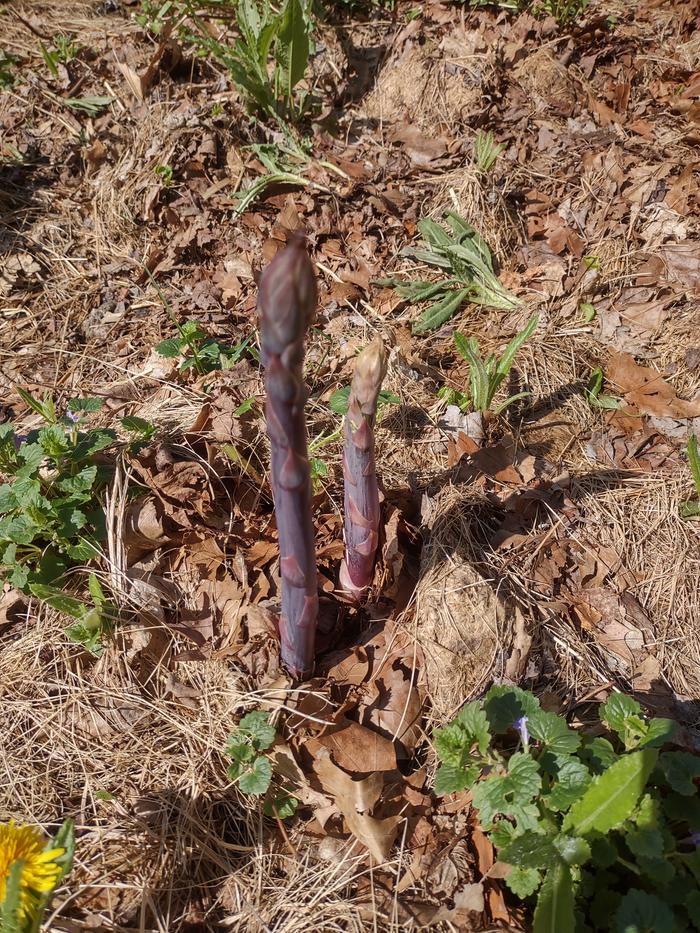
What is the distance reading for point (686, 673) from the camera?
194 centimetres

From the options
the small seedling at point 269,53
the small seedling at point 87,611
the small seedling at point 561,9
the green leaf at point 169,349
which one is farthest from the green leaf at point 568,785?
the small seedling at point 561,9

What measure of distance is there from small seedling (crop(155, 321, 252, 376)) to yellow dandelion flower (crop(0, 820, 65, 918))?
1687mm

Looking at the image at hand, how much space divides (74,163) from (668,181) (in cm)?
313

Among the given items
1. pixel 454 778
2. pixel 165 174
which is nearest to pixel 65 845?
pixel 454 778

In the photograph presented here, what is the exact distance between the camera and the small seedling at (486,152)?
308cm

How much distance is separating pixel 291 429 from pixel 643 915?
127cm

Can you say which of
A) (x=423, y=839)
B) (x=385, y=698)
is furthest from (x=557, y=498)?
(x=423, y=839)

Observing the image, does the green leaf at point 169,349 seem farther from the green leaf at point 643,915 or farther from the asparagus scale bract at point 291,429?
the green leaf at point 643,915

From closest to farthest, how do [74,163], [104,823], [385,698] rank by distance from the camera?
[104,823]
[385,698]
[74,163]

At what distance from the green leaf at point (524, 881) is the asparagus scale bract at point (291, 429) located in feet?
2.34

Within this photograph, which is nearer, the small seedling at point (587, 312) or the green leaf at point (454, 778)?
the green leaf at point (454, 778)

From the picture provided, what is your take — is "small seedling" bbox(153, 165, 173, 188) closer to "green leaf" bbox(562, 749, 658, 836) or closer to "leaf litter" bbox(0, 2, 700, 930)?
"leaf litter" bbox(0, 2, 700, 930)

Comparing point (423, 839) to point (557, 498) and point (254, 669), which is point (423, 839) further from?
point (557, 498)

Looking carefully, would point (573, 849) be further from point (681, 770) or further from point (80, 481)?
point (80, 481)
